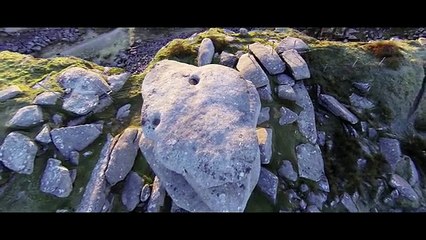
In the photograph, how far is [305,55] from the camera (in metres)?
16.1

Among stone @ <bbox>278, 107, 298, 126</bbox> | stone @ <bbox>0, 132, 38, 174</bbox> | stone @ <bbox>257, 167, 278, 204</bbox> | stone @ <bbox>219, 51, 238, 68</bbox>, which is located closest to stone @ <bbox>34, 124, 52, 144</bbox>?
stone @ <bbox>0, 132, 38, 174</bbox>

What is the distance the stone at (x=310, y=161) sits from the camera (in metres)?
13.2

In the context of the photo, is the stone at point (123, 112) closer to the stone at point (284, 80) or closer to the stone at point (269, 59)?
the stone at point (269, 59)

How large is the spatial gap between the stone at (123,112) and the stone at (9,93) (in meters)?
4.25

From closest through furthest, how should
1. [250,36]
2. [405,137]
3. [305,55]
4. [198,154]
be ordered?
[198,154] < [405,137] < [305,55] < [250,36]

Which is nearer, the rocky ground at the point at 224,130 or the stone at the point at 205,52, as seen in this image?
the rocky ground at the point at 224,130

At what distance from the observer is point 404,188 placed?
13.4 metres

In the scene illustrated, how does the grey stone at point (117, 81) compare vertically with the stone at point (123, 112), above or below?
above

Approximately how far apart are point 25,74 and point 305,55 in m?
12.8

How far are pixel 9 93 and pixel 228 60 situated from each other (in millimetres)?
9216

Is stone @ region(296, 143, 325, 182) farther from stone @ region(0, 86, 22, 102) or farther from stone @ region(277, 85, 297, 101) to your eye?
stone @ region(0, 86, 22, 102)

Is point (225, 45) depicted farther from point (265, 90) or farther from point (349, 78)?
point (349, 78)

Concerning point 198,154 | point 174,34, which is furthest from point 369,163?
point 174,34

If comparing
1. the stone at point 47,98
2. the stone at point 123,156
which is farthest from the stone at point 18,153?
the stone at point 123,156
